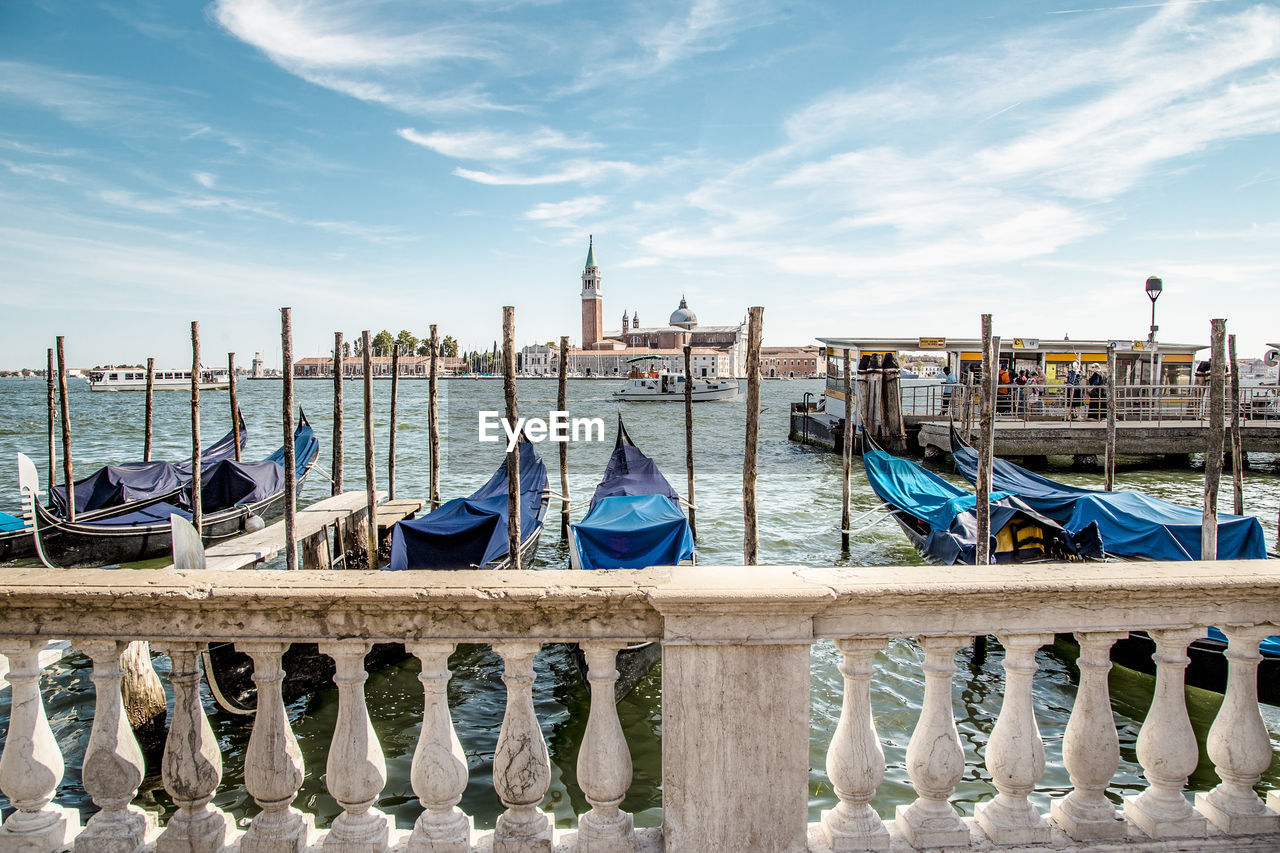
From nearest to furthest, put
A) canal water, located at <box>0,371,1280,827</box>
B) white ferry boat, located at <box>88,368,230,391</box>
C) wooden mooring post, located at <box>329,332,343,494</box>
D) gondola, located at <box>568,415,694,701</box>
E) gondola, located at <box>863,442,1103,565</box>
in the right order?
canal water, located at <box>0,371,1280,827</box> → gondola, located at <box>568,415,694,701</box> → gondola, located at <box>863,442,1103,565</box> → wooden mooring post, located at <box>329,332,343,494</box> → white ferry boat, located at <box>88,368,230,391</box>

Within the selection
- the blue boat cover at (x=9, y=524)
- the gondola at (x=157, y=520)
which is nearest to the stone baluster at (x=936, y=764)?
the gondola at (x=157, y=520)

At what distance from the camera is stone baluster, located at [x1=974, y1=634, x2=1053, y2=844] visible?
66.2 inches

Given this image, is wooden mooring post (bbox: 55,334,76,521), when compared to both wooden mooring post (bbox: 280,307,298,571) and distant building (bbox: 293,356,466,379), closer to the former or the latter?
wooden mooring post (bbox: 280,307,298,571)

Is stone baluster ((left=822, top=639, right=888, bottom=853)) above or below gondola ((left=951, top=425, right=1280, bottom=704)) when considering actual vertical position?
above

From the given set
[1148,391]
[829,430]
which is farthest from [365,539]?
[1148,391]

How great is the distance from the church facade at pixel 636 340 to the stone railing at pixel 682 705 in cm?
9558

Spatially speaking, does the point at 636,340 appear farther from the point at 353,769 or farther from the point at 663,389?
the point at 353,769

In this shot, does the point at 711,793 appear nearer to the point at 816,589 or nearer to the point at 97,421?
the point at 816,589

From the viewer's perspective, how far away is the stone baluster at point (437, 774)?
163 cm

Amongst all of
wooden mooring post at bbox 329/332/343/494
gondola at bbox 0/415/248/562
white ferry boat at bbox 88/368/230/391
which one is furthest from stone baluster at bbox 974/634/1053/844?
white ferry boat at bbox 88/368/230/391

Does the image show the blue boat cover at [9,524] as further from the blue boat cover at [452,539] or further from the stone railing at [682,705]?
the stone railing at [682,705]

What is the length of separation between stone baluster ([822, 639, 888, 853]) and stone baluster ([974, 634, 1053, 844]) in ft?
0.87

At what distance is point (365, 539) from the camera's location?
9070mm

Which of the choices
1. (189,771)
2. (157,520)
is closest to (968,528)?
(189,771)
